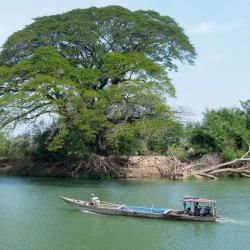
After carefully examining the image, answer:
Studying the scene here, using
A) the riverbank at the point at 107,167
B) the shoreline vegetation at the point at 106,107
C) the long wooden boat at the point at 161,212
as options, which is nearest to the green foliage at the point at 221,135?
the shoreline vegetation at the point at 106,107

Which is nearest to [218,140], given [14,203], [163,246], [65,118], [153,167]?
[153,167]

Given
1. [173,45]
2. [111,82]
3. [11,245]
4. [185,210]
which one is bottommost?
[11,245]

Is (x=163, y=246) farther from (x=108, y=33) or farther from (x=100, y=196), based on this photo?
(x=108, y=33)

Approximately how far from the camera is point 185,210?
842 inches

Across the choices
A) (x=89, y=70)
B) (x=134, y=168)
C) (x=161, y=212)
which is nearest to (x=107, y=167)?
(x=134, y=168)

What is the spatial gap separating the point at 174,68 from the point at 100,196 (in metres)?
16.7

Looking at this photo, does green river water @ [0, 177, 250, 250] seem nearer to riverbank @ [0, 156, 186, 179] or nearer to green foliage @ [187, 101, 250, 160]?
riverbank @ [0, 156, 186, 179]

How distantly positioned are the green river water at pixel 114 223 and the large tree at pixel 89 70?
5915 millimetres

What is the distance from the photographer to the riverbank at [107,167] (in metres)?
37.2

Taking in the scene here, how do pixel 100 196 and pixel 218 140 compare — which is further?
pixel 218 140

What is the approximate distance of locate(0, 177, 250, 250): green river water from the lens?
18.0 meters

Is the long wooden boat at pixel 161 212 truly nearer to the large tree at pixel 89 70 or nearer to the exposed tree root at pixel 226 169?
the large tree at pixel 89 70

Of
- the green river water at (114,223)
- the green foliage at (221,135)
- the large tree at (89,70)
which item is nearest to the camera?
the green river water at (114,223)

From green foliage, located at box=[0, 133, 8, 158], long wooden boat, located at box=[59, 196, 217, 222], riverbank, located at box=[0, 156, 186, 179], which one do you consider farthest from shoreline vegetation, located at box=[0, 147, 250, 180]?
long wooden boat, located at box=[59, 196, 217, 222]
